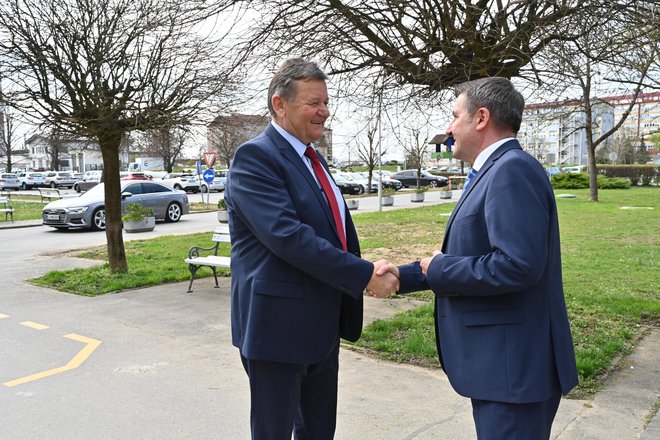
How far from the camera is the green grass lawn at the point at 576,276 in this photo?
5371 millimetres

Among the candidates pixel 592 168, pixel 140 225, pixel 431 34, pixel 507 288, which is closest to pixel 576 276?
pixel 431 34

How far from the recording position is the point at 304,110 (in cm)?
246

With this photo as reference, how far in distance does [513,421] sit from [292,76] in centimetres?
159

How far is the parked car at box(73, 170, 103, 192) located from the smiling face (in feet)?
145

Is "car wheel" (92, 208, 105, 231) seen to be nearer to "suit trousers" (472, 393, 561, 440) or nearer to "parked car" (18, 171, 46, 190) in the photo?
"suit trousers" (472, 393, 561, 440)

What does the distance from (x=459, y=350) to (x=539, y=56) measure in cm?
393

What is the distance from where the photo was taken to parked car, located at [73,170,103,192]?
43688 millimetres

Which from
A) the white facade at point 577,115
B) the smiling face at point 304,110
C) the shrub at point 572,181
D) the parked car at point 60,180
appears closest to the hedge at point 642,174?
the shrub at point 572,181

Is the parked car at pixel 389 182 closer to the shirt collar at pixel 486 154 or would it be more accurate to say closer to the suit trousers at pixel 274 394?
the suit trousers at pixel 274 394

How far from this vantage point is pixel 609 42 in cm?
500

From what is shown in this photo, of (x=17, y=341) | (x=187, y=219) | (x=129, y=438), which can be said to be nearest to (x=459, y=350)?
(x=129, y=438)

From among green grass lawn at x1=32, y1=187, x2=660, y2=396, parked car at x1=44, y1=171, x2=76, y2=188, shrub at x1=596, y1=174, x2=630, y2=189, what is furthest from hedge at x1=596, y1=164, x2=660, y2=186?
parked car at x1=44, y1=171, x2=76, y2=188

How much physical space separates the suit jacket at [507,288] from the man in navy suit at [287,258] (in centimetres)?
37

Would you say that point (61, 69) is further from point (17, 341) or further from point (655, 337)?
point (655, 337)
